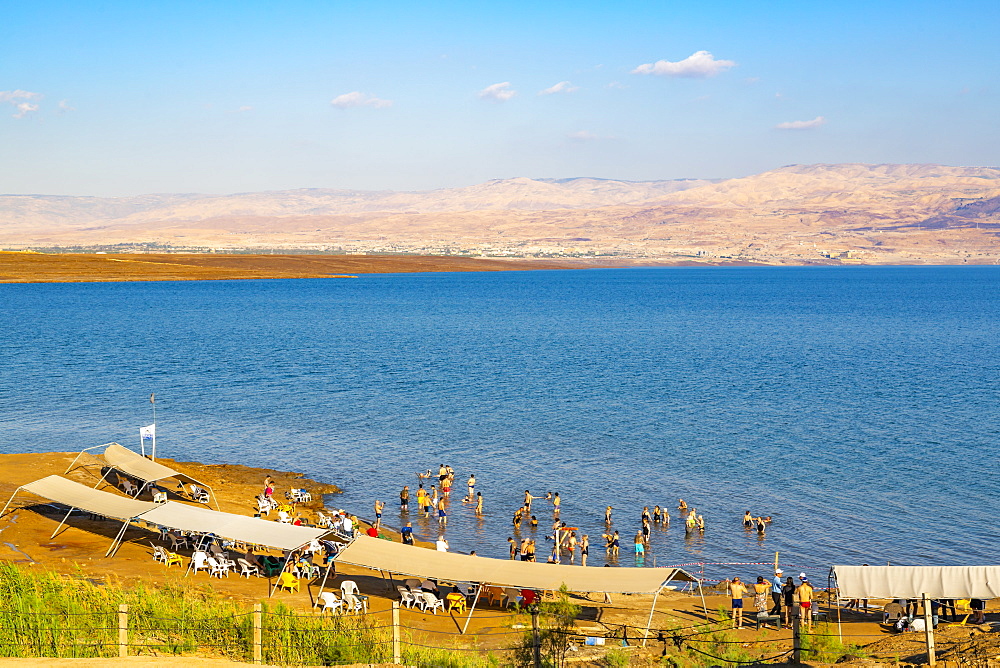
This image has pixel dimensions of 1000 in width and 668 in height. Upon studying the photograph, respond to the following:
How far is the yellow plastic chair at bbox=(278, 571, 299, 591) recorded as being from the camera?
23.2 metres

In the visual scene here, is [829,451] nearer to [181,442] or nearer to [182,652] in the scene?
[181,442]

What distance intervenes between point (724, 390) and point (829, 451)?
17.8 meters

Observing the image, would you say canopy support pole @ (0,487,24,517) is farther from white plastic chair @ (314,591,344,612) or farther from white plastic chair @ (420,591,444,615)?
white plastic chair @ (420,591,444,615)

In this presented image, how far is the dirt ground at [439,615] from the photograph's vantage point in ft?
A: 57.8

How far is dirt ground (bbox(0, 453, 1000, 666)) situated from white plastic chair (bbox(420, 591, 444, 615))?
0.27 meters

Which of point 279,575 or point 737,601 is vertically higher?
point 279,575

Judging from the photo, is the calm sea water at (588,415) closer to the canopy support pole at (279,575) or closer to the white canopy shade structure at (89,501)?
the canopy support pole at (279,575)

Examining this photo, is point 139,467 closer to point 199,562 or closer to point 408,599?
point 199,562

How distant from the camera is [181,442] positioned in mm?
43406

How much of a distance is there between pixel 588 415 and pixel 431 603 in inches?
1185

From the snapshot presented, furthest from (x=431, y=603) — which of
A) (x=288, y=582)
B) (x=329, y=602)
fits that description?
(x=288, y=582)

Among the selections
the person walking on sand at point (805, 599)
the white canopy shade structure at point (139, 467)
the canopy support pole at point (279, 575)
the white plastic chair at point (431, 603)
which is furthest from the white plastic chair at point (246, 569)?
the person walking on sand at point (805, 599)

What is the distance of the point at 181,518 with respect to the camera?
2514 cm

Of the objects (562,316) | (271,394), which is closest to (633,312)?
(562,316)
